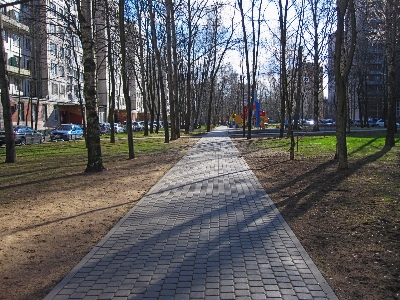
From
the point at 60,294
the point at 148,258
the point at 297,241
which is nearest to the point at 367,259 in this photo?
the point at 297,241

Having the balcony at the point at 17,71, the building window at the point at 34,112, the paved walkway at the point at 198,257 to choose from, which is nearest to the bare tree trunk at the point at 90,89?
the paved walkway at the point at 198,257

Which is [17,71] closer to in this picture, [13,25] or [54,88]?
[13,25]

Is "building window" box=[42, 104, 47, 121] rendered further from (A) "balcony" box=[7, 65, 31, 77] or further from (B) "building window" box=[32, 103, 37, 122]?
(A) "balcony" box=[7, 65, 31, 77]

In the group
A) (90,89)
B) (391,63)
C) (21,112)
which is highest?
(391,63)

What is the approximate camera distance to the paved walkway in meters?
4.30

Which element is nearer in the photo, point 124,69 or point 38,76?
point 124,69

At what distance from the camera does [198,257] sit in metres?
5.32

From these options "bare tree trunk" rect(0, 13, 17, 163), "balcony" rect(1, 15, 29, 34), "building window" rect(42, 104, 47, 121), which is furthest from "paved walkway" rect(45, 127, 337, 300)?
"building window" rect(42, 104, 47, 121)

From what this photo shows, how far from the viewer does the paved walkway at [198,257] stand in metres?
4.30

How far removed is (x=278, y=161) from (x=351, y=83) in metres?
48.4

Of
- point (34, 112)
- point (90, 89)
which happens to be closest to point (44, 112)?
point (34, 112)

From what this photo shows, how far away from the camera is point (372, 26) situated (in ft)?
76.5

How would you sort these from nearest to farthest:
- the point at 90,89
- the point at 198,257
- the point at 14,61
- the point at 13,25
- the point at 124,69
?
the point at 198,257 < the point at 90,89 < the point at 124,69 < the point at 13,25 < the point at 14,61

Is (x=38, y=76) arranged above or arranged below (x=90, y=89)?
above
